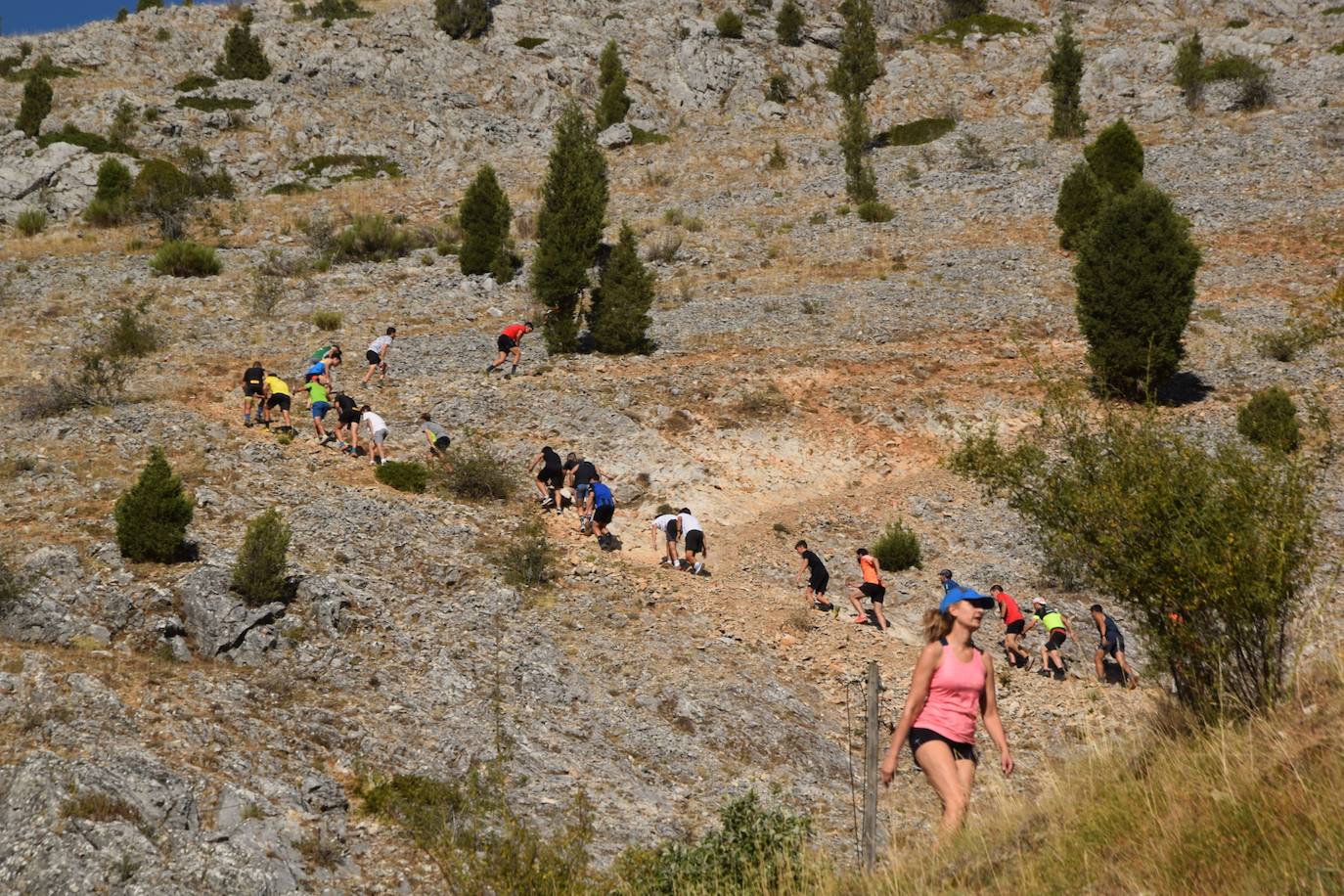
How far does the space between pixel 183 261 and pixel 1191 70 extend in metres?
48.9

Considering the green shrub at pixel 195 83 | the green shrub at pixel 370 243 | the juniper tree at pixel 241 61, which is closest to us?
the green shrub at pixel 370 243

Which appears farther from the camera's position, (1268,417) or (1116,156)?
(1116,156)

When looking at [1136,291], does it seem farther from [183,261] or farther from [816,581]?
[183,261]

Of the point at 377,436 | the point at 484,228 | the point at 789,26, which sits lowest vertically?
the point at 377,436

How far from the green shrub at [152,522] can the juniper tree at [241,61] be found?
47.3 m

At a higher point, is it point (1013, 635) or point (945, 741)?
point (945, 741)

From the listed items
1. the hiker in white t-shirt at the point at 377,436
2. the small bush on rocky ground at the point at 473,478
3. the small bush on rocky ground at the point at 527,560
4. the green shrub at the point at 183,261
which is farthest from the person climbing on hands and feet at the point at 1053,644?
the green shrub at the point at 183,261

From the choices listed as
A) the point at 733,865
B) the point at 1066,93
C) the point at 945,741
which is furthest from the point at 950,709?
the point at 1066,93

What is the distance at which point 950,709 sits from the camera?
6160 millimetres

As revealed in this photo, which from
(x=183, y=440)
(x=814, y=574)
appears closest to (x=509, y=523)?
(x=814, y=574)

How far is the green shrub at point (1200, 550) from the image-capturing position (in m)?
7.50

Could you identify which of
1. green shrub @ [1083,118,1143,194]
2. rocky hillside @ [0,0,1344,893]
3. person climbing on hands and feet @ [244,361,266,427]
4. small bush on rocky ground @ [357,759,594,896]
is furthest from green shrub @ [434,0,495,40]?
small bush on rocky ground @ [357,759,594,896]

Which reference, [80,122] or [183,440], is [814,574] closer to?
[183,440]

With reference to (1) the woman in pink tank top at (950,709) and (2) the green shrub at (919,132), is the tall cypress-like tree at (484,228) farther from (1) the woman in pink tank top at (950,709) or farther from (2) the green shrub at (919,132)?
(1) the woman in pink tank top at (950,709)
